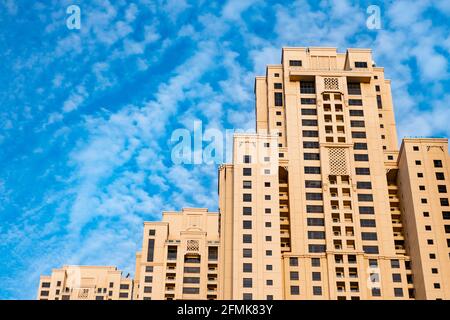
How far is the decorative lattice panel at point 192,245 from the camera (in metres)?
104

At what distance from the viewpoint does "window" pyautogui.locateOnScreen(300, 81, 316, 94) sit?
347 feet

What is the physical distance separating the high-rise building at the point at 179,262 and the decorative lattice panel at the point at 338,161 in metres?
24.4

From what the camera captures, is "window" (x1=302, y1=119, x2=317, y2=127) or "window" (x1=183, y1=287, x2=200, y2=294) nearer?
"window" (x1=183, y1=287, x2=200, y2=294)

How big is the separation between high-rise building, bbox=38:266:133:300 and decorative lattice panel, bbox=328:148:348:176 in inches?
2045

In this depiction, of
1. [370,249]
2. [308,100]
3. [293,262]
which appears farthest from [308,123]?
[293,262]

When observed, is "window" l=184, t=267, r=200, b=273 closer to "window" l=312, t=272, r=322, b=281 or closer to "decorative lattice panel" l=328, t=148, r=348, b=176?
"window" l=312, t=272, r=322, b=281

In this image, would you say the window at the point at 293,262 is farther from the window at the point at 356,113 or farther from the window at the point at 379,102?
the window at the point at 379,102

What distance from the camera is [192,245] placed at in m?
104

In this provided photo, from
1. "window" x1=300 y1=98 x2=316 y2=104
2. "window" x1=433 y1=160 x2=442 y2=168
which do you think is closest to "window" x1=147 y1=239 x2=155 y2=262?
"window" x1=300 y1=98 x2=316 y2=104

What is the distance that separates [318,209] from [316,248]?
6359mm

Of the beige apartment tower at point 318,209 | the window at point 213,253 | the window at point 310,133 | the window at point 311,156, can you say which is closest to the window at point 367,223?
the beige apartment tower at point 318,209

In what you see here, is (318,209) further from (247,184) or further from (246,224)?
(246,224)
